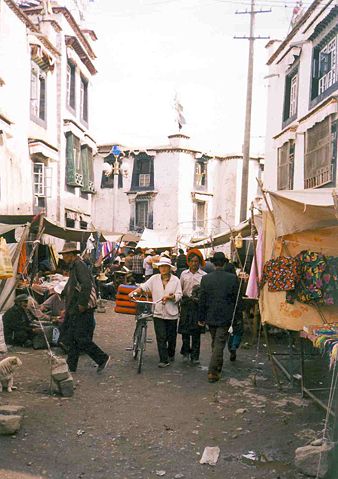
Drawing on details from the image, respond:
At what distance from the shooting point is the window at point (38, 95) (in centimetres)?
1766

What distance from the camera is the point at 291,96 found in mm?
18703

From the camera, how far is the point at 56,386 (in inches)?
252

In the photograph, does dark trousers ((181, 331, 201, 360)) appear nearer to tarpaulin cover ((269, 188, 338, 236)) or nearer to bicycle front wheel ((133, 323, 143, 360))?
bicycle front wheel ((133, 323, 143, 360))

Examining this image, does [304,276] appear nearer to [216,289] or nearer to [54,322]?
[216,289]

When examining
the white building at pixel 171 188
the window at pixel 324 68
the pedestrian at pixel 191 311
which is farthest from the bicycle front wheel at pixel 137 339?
the white building at pixel 171 188

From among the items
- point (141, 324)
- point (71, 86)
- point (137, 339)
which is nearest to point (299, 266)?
point (141, 324)

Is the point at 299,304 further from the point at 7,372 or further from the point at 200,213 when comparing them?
the point at 200,213

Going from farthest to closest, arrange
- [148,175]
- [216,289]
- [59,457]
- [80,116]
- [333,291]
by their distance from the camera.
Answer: [148,175] < [80,116] < [216,289] < [333,291] < [59,457]

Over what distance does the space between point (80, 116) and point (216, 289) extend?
17.7m

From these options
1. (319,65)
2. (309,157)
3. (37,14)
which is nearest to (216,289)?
(309,157)

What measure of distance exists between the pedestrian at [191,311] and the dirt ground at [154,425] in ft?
1.23

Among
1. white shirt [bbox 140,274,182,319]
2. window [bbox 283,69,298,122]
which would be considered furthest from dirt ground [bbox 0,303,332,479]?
window [bbox 283,69,298,122]

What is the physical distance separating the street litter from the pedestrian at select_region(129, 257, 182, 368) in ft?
10.6

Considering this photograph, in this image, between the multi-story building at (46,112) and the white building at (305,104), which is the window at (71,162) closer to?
the multi-story building at (46,112)
